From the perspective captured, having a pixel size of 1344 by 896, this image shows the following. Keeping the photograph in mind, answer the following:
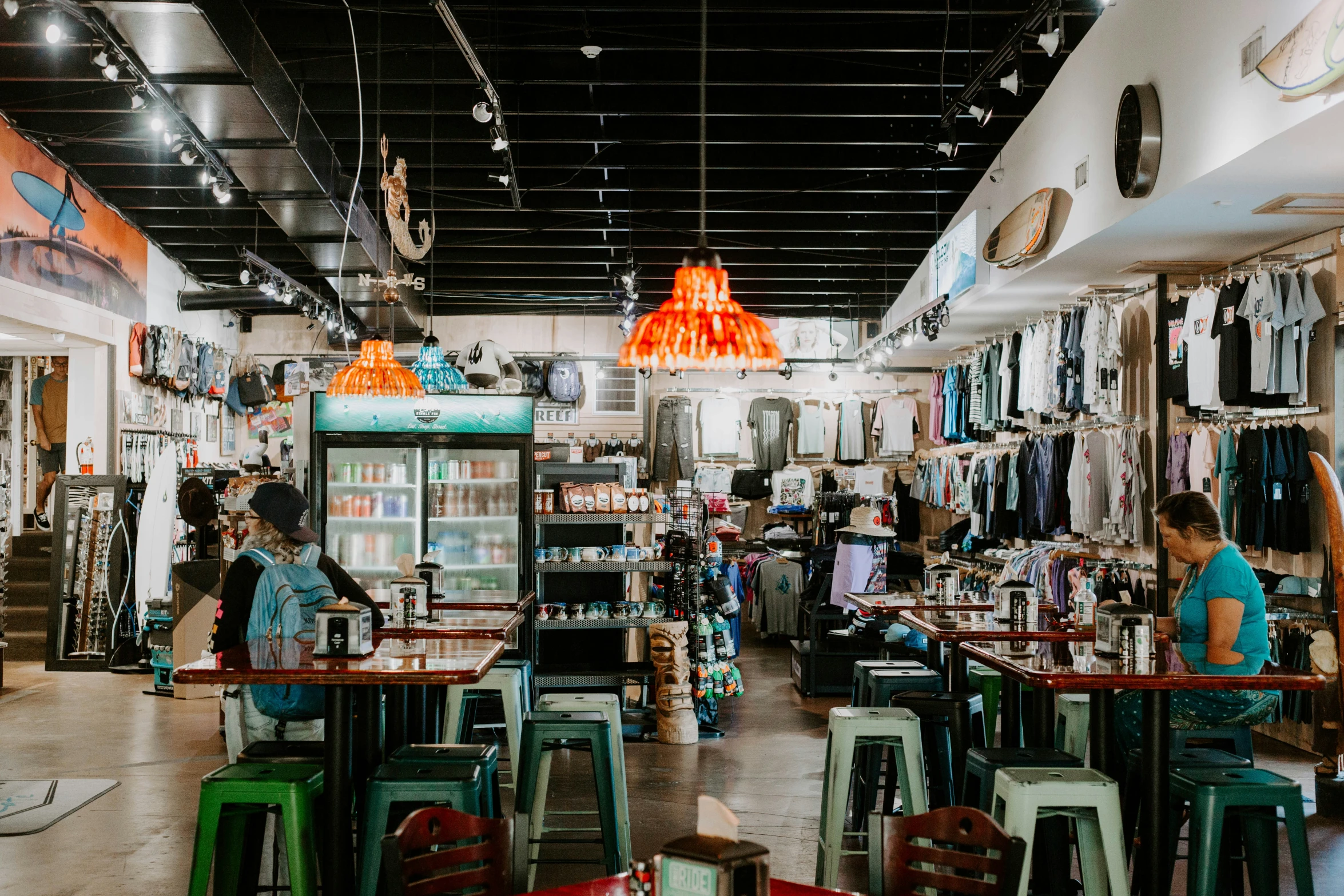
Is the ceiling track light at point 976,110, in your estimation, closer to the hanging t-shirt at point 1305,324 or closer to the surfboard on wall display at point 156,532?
the hanging t-shirt at point 1305,324

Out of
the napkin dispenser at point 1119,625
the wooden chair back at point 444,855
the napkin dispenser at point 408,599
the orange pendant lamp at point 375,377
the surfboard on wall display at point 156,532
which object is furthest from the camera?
the surfboard on wall display at point 156,532

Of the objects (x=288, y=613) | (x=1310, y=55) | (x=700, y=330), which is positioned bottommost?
(x=288, y=613)

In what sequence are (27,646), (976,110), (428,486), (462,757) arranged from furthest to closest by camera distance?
(27,646), (428,486), (976,110), (462,757)

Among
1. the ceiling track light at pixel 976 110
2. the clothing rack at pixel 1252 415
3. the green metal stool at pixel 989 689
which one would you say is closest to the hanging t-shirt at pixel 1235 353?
the clothing rack at pixel 1252 415

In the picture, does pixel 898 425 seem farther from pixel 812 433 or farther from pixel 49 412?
pixel 49 412

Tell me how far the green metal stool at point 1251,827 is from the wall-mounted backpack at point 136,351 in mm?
9708

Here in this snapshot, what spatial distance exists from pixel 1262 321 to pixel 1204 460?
1147mm

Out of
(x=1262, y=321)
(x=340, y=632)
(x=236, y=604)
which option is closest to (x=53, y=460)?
(x=236, y=604)

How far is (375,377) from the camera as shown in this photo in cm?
562

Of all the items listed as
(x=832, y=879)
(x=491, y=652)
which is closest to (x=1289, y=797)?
(x=832, y=879)

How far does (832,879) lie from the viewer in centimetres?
375

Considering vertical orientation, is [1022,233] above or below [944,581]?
above

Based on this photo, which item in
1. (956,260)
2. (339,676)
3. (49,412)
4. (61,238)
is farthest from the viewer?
(49,412)

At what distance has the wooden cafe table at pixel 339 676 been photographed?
132 inches
